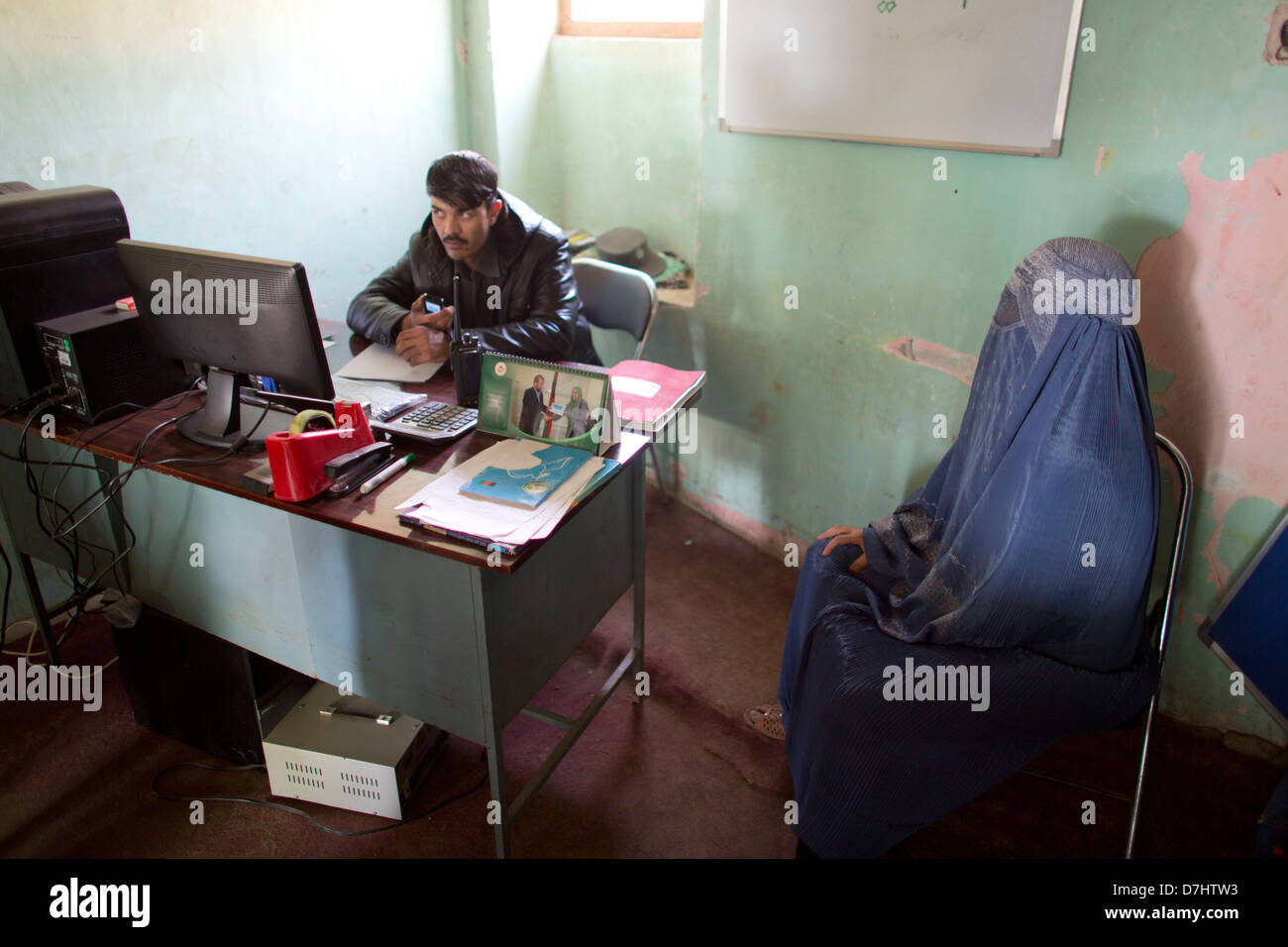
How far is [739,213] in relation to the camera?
9.07ft

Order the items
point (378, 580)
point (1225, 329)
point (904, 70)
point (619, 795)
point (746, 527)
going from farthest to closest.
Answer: point (746, 527)
point (904, 70)
point (619, 795)
point (1225, 329)
point (378, 580)

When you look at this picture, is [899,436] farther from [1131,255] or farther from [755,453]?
[1131,255]

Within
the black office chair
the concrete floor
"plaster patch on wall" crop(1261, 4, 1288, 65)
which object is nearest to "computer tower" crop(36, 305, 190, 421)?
the concrete floor

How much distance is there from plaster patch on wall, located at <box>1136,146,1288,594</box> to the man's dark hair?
1.69 meters

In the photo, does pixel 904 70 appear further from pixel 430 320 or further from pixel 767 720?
pixel 767 720

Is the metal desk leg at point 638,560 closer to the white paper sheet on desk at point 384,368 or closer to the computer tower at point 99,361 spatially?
the white paper sheet on desk at point 384,368

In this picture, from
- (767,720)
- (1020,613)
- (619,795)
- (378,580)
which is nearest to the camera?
(1020,613)

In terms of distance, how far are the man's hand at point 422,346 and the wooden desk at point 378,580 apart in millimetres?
136

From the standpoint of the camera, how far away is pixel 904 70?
221cm

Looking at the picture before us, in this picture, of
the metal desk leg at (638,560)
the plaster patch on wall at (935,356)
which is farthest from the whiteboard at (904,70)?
the metal desk leg at (638,560)

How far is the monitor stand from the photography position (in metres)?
1.87

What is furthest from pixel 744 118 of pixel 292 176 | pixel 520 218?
pixel 292 176

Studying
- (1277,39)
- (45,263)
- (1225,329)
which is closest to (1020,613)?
(1225,329)

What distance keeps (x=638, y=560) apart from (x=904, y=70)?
1.45m
